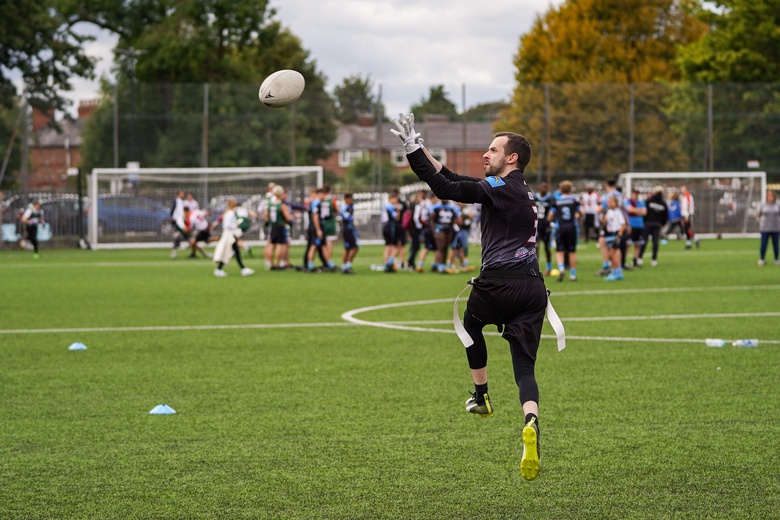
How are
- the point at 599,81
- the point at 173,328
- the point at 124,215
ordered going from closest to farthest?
1. the point at 173,328
2. the point at 124,215
3. the point at 599,81

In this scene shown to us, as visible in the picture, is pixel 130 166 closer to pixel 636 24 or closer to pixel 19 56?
pixel 19 56

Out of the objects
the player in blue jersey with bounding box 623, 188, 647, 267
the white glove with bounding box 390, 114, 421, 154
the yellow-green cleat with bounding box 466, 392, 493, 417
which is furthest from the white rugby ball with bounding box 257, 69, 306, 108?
the player in blue jersey with bounding box 623, 188, 647, 267

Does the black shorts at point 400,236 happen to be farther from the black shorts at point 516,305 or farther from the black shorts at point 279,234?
the black shorts at point 516,305

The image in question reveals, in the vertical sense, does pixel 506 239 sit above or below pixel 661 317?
above

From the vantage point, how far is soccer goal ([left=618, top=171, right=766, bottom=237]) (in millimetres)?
46688

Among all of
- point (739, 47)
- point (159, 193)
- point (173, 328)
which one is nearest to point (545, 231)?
point (173, 328)

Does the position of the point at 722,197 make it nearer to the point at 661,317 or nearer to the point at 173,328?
the point at 661,317

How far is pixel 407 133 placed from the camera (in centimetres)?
687

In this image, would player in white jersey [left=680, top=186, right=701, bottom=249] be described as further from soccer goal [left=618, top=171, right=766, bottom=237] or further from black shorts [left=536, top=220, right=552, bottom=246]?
black shorts [left=536, top=220, right=552, bottom=246]

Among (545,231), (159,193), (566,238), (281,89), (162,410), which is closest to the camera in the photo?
(281,89)

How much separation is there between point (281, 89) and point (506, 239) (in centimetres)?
206

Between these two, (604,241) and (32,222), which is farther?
(32,222)

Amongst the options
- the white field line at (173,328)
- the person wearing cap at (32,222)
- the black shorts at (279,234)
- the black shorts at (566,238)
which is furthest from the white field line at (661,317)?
the person wearing cap at (32,222)

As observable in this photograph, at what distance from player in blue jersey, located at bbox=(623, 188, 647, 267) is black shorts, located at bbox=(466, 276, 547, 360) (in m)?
21.2
